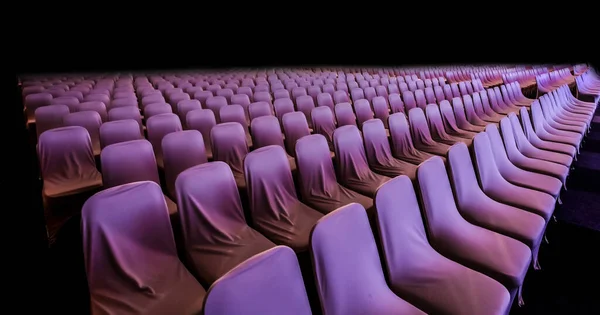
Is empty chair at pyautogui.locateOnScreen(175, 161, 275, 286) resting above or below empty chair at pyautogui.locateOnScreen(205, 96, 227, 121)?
below

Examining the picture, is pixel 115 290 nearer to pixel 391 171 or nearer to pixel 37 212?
pixel 37 212

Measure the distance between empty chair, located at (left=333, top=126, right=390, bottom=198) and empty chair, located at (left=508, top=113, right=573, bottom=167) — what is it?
1.42m

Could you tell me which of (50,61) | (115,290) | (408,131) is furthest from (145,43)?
(115,290)

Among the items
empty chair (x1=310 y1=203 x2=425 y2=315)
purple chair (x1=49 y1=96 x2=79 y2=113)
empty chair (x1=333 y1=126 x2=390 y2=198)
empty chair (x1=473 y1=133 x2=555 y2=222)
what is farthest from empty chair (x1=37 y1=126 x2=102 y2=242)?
empty chair (x1=473 y1=133 x2=555 y2=222)

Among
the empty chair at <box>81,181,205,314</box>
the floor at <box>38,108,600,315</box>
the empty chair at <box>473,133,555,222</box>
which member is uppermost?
the empty chair at <box>473,133,555,222</box>

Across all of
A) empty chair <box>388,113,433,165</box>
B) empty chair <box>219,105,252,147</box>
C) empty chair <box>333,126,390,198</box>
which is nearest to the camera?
empty chair <box>333,126,390,198</box>

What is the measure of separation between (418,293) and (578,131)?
3.50 meters

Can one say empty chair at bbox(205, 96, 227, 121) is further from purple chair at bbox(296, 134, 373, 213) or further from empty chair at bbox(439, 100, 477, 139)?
empty chair at bbox(439, 100, 477, 139)

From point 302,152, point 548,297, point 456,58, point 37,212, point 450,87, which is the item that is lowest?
point 37,212

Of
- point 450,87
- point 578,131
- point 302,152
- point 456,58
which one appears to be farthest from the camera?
point 456,58

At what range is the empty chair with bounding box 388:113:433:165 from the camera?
269 cm

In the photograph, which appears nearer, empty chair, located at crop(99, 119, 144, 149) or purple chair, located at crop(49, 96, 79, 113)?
empty chair, located at crop(99, 119, 144, 149)

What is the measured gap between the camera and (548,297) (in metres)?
1.63

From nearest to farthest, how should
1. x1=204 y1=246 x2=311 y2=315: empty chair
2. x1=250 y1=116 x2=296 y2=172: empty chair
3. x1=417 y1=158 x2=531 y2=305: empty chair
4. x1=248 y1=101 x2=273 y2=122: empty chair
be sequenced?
x1=204 y1=246 x2=311 y2=315: empty chair → x1=417 y1=158 x2=531 y2=305: empty chair → x1=250 y1=116 x2=296 y2=172: empty chair → x1=248 y1=101 x2=273 y2=122: empty chair
